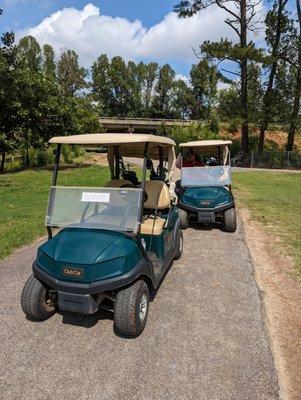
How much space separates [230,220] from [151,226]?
3.04 meters

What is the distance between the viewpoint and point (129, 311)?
356cm

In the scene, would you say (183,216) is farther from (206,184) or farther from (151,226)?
(151,226)

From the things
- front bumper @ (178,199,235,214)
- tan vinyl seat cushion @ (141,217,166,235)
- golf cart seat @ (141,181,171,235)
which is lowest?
front bumper @ (178,199,235,214)

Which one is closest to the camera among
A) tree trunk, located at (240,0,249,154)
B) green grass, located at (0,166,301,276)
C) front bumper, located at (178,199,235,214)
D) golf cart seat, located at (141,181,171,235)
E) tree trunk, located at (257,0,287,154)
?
golf cart seat, located at (141,181,171,235)

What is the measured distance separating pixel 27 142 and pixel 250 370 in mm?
19368

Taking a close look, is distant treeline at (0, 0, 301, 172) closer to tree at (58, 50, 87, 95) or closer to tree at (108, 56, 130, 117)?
tree at (58, 50, 87, 95)

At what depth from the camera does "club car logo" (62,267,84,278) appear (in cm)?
352

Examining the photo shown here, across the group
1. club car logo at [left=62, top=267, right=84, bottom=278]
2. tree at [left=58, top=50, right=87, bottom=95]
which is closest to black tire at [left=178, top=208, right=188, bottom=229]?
club car logo at [left=62, top=267, right=84, bottom=278]

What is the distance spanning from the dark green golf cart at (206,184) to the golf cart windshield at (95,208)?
130 inches

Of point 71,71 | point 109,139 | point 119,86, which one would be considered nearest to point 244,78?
point 109,139

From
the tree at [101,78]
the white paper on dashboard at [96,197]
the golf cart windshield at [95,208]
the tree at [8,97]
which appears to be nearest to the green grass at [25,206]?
the golf cart windshield at [95,208]

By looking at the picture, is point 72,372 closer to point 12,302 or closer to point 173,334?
point 173,334

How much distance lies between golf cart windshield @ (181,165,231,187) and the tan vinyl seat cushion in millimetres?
3365

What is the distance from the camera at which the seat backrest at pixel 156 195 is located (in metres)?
5.23
